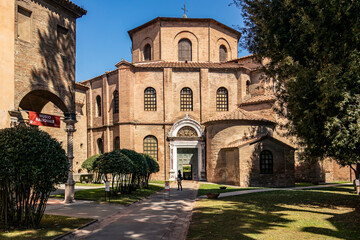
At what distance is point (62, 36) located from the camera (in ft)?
49.6

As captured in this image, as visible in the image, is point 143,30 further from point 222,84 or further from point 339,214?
point 339,214

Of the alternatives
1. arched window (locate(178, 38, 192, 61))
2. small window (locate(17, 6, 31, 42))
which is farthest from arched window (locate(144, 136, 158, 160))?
small window (locate(17, 6, 31, 42))

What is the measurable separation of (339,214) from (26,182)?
423 inches

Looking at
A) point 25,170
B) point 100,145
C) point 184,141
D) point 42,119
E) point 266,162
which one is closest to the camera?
point 25,170

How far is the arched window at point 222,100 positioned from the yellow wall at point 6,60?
23.1 meters

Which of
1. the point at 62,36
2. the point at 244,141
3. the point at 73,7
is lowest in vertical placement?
the point at 244,141

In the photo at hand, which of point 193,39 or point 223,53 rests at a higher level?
point 193,39

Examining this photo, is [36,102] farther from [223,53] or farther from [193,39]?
[223,53]

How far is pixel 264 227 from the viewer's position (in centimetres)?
905

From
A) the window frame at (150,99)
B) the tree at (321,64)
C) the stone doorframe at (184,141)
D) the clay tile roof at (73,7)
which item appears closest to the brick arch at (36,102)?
the clay tile roof at (73,7)

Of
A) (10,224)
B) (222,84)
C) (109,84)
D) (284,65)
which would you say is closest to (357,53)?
(284,65)

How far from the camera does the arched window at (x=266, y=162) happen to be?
25.0 meters

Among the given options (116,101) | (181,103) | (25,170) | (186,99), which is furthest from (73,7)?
(186,99)

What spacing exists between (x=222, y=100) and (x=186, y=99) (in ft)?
13.1
